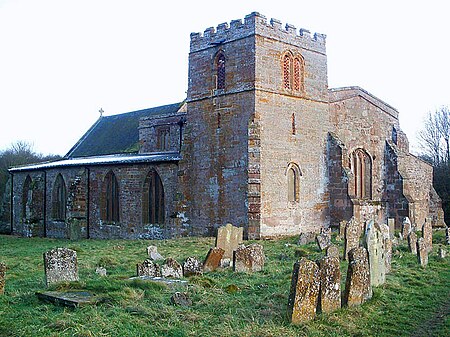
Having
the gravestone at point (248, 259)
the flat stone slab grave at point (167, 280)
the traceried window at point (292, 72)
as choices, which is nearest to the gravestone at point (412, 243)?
the gravestone at point (248, 259)

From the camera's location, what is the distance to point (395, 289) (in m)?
11.4

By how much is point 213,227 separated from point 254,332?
54.6ft

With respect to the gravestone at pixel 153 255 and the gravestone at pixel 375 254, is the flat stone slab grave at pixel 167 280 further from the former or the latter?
the gravestone at pixel 153 255

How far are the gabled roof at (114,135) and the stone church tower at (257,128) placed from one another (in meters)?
8.97

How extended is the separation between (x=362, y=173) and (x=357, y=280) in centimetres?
1929

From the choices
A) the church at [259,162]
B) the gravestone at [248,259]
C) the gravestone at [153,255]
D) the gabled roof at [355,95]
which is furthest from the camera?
the gabled roof at [355,95]

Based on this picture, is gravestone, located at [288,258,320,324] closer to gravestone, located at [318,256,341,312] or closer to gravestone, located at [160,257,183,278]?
gravestone, located at [318,256,341,312]

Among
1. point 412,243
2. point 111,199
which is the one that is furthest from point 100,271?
point 111,199

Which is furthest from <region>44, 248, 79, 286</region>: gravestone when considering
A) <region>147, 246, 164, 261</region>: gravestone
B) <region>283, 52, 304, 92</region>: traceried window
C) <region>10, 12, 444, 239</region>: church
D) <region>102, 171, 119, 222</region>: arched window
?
<region>102, 171, 119, 222</region>: arched window

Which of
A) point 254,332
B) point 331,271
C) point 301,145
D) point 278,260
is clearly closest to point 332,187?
point 301,145

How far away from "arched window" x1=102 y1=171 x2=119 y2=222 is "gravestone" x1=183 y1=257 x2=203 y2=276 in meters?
16.2

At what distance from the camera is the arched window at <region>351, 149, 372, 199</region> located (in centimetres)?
2809

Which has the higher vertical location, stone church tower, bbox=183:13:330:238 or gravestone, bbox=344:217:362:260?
stone church tower, bbox=183:13:330:238

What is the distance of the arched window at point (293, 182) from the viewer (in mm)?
24641
